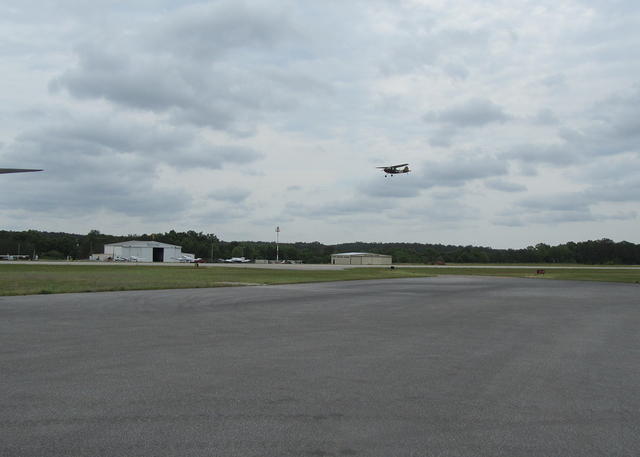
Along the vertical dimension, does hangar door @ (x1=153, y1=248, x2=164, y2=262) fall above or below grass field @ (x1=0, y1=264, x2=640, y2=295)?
above

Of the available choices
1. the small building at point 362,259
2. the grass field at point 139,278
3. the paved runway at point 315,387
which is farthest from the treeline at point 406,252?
the paved runway at point 315,387

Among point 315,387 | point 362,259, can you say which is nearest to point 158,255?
point 362,259

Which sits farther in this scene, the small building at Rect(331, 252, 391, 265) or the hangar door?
the hangar door

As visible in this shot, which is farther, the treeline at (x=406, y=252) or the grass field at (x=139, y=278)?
the treeline at (x=406, y=252)

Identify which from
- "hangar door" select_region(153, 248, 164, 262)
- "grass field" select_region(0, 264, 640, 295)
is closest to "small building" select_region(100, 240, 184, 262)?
"hangar door" select_region(153, 248, 164, 262)

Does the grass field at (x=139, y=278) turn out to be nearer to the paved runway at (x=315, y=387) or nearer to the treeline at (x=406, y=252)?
the paved runway at (x=315, y=387)

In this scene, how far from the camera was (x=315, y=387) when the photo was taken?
26.4 feet

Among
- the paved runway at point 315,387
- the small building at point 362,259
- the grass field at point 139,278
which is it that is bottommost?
the paved runway at point 315,387

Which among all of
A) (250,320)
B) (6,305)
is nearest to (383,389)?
(250,320)

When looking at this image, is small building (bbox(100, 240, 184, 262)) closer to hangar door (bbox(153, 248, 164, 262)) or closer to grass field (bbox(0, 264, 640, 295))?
hangar door (bbox(153, 248, 164, 262))

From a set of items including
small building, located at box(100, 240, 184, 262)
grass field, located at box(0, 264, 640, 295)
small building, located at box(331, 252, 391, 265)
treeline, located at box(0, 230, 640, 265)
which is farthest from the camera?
treeline, located at box(0, 230, 640, 265)

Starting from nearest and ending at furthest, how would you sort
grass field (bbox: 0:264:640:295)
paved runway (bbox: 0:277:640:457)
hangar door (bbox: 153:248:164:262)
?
paved runway (bbox: 0:277:640:457) → grass field (bbox: 0:264:640:295) → hangar door (bbox: 153:248:164:262)

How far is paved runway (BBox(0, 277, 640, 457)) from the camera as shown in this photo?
5699mm

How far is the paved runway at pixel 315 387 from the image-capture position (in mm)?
5699
